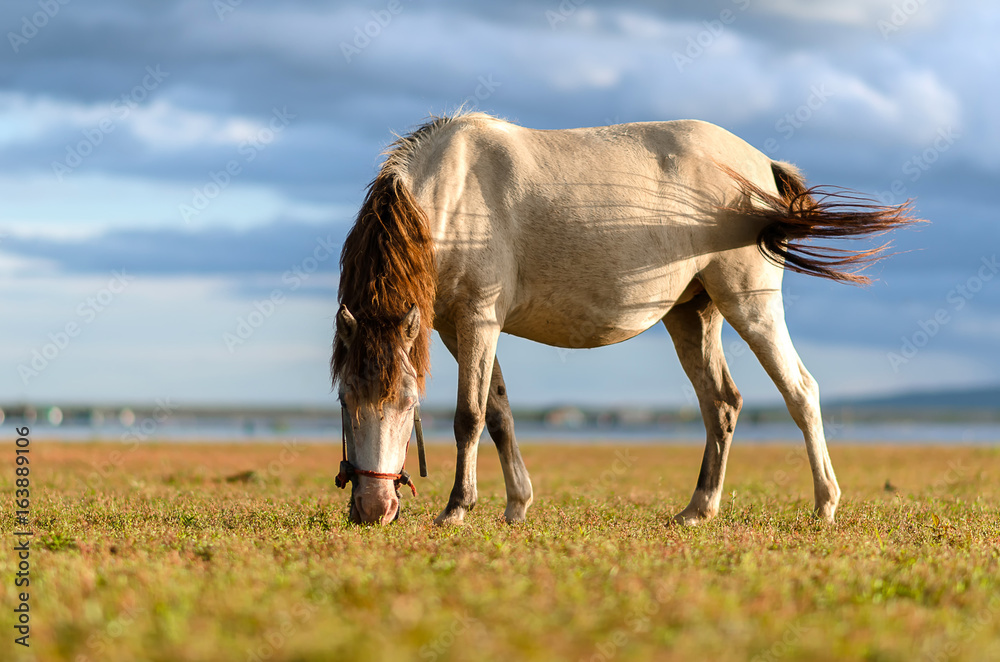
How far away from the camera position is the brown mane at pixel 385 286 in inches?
245

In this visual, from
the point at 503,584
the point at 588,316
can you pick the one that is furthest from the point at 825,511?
the point at 503,584

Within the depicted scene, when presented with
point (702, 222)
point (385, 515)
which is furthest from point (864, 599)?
point (702, 222)

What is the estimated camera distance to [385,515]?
6207 millimetres

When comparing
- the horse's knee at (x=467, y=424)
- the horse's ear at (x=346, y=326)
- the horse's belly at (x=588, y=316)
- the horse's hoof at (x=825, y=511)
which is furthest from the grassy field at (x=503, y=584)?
the horse's belly at (x=588, y=316)

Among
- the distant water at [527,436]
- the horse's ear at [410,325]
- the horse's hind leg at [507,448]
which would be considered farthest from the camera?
the distant water at [527,436]

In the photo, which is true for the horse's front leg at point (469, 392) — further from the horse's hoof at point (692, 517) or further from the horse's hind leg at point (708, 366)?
the horse's hind leg at point (708, 366)

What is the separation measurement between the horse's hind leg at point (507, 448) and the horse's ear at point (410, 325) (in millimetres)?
1405

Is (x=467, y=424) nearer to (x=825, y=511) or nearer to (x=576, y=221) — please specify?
(x=576, y=221)

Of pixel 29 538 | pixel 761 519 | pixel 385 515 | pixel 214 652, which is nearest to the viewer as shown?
pixel 214 652

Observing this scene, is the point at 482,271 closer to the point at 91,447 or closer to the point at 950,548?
the point at 950,548

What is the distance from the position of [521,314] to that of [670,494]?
4273 millimetres

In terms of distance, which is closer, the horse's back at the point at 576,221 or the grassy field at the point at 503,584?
the grassy field at the point at 503,584

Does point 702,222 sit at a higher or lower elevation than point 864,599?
higher

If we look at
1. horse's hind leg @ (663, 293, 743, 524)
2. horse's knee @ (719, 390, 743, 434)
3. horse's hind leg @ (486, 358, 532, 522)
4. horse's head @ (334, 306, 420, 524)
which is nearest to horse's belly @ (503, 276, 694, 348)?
horse's hind leg @ (486, 358, 532, 522)
